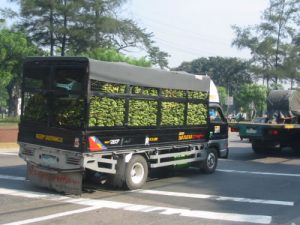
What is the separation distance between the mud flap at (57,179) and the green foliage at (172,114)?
9.87 feet

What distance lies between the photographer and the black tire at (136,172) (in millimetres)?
11391

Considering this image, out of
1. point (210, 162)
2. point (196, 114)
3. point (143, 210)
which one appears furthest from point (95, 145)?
point (210, 162)

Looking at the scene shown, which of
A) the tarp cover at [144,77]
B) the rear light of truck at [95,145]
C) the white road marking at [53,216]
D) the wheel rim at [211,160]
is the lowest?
the white road marking at [53,216]

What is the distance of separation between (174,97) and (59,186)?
3883 millimetres

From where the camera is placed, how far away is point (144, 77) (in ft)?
39.0

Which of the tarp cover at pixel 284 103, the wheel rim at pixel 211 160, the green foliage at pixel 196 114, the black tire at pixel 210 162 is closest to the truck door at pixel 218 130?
the black tire at pixel 210 162

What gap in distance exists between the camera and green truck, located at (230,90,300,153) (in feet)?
63.6

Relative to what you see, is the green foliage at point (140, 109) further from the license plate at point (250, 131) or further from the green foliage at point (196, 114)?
the license plate at point (250, 131)

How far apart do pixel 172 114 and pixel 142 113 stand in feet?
4.42

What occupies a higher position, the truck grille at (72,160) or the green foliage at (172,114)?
the green foliage at (172,114)

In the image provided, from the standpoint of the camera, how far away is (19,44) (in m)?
37.8

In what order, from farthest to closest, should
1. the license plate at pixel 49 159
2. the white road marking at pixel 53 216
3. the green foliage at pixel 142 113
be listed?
the green foliage at pixel 142 113 < the license plate at pixel 49 159 < the white road marking at pixel 53 216

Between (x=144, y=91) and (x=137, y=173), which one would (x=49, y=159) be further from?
(x=144, y=91)

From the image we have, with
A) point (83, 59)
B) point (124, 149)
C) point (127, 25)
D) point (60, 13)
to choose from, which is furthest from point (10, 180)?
point (127, 25)
